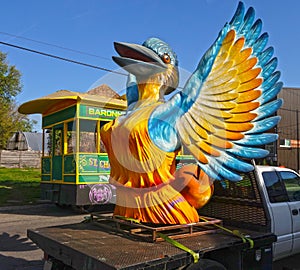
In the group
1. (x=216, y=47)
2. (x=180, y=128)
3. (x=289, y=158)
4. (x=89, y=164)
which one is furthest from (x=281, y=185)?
(x=289, y=158)

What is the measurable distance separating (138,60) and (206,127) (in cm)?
108

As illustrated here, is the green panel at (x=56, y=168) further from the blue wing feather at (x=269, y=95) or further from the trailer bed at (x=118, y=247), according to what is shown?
the blue wing feather at (x=269, y=95)

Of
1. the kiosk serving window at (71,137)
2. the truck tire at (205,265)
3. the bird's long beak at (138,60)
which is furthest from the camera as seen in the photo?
the kiosk serving window at (71,137)

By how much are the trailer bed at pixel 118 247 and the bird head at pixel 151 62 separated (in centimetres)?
176

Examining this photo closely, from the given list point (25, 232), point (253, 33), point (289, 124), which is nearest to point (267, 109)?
point (253, 33)

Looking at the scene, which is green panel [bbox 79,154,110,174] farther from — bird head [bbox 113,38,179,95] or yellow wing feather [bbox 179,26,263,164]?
yellow wing feather [bbox 179,26,263,164]

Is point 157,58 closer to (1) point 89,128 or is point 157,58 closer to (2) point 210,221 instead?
(2) point 210,221

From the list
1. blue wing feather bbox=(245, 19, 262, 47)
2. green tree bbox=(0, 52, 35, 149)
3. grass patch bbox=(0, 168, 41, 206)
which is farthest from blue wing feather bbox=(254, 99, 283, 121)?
green tree bbox=(0, 52, 35, 149)

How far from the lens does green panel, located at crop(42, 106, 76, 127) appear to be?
32.8 feet

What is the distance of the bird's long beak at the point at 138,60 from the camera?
394 cm

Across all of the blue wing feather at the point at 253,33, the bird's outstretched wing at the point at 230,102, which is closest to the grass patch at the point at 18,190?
the bird's outstretched wing at the point at 230,102

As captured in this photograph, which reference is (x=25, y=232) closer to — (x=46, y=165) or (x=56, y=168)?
(x=56, y=168)

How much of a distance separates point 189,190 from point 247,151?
2.45 feet

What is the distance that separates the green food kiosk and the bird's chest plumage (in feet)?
18.2
